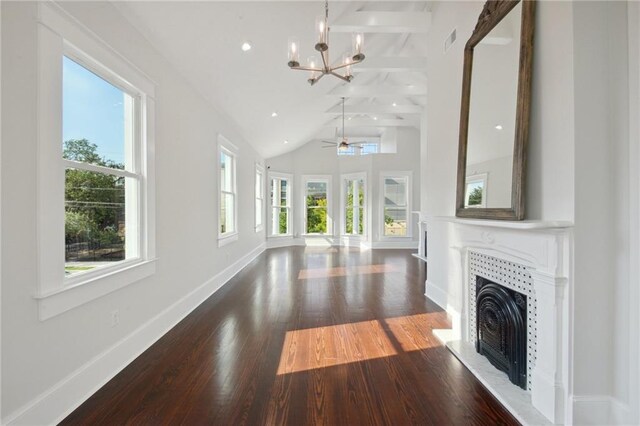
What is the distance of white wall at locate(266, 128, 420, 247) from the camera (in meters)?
8.95

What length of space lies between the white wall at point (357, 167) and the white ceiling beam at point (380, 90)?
10.6 feet

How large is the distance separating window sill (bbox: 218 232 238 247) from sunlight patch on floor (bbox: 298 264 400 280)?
1334 mm

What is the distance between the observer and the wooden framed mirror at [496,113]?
183 cm

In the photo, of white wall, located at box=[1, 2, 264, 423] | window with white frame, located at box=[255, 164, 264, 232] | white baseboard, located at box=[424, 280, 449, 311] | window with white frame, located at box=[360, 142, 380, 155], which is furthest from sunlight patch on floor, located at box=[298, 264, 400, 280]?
window with white frame, located at box=[360, 142, 380, 155]

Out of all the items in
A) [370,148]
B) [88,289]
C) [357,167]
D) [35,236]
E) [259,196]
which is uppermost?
[370,148]

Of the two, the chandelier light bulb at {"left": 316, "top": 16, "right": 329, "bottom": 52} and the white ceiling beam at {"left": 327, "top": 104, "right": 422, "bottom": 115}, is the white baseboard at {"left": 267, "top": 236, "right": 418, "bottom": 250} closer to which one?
the white ceiling beam at {"left": 327, "top": 104, "right": 422, "bottom": 115}

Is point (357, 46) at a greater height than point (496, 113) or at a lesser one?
greater

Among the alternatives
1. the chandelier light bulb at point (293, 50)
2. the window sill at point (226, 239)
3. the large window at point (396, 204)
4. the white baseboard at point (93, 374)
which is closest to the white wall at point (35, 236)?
the white baseboard at point (93, 374)

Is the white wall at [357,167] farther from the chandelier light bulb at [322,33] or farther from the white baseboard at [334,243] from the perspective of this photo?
the chandelier light bulb at [322,33]

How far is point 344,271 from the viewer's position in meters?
5.53

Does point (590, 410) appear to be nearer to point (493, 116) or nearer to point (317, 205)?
point (493, 116)

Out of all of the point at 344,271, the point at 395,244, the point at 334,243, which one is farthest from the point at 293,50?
the point at 334,243

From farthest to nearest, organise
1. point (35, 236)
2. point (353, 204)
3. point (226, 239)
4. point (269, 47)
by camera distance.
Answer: point (353, 204) < point (226, 239) < point (269, 47) < point (35, 236)

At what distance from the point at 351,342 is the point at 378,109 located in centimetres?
616
